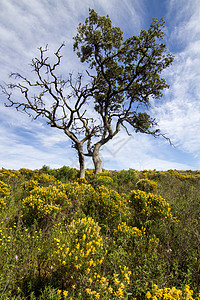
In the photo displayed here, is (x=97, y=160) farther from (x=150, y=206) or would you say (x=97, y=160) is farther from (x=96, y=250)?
(x=96, y=250)

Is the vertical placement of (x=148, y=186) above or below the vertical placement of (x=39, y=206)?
above

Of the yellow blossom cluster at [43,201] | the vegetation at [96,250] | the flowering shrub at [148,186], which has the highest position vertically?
the flowering shrub at [148,186]

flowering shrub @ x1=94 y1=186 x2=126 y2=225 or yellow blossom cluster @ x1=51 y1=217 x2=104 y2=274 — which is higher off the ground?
flowering shrub @ x1=94 y1=186 x2=126 y2=225

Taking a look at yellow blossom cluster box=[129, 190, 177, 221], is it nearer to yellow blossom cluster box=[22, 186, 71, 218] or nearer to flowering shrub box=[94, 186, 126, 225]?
flowering shrub box=[94, 186, 126, 225]

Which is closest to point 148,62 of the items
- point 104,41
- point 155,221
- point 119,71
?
point 119,71

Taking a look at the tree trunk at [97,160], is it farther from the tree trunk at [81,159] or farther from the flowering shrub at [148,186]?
the flowering shrub at [148,186]

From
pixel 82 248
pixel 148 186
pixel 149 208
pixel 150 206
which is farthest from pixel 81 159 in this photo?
pixel 82 248

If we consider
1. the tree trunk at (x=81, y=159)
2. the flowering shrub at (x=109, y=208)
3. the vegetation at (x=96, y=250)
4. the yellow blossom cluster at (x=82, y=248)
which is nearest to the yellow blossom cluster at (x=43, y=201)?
the vegetation at (x=96, y=250)

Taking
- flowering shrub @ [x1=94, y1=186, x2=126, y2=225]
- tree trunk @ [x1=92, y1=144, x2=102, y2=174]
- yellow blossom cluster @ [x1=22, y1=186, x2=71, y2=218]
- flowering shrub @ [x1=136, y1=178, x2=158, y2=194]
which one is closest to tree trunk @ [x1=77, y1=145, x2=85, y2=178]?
tree trunk @ [x1=92, y1=144, x2=102, y2=174]

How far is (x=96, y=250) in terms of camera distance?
2.46m

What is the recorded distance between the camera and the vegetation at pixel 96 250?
2.27 m

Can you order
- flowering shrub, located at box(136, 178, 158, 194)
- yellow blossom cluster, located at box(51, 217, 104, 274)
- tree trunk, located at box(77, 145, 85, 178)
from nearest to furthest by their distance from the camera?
yellow blossom cluster, located at box(51, 217, 104, 274) < flowering shrub, located at box(136, 178, 158, 194) < tree trunk, located at box(77, 145, 85, 178)

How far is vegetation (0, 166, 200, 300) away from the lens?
2270 mm

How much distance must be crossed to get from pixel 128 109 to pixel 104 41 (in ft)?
20.9
